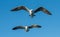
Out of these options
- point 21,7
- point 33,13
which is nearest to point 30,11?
point 33,13

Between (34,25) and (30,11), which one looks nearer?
(30,11)

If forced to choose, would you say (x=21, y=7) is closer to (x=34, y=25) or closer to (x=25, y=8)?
(x=25, y=8)

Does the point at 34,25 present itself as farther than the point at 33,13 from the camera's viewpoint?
Yes

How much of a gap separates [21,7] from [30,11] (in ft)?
12.0

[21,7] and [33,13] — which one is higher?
[21,7]

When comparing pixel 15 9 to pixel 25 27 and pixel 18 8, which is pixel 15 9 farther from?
pixel 25 27

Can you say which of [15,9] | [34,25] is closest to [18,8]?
[15,9]

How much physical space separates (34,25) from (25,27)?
6.26ft

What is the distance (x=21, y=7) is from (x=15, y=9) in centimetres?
244

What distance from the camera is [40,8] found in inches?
1781

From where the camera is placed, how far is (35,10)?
4381 centimetres

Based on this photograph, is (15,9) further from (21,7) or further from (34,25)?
(34,25)

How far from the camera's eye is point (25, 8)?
45.0 meters

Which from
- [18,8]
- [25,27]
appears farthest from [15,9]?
[25,27]
